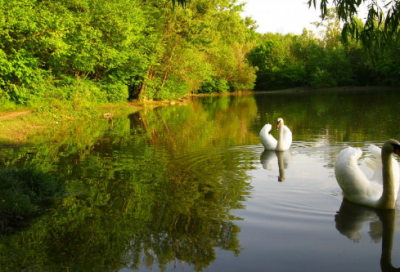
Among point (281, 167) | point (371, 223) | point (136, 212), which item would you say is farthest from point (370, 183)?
point (136, 212)

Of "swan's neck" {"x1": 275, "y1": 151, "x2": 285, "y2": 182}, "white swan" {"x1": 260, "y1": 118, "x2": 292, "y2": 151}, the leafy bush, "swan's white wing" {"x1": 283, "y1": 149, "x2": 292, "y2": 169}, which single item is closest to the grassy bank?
"white swan" {"x1": 260, "y1": 118, "x2": 292, "y2": 151}

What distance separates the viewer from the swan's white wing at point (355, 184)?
23.2 feet

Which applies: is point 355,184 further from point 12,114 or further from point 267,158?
point 12,114

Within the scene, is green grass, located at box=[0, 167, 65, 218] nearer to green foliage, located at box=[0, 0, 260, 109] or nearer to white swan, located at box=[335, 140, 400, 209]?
white swan, located at box=[335, 140, 400, 209]

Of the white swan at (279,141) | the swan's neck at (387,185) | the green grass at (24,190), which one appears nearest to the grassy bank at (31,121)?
the green grass at (24,190)

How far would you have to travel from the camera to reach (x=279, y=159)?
12.0 m

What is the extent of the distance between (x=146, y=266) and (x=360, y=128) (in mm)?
15449

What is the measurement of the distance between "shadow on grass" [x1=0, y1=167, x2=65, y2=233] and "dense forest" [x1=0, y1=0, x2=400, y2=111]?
469cm

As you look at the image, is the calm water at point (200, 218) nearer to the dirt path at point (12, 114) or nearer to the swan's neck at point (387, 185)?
the swan's neck at point (387, 185)

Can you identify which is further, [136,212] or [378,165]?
[378,165]

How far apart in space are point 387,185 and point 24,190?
A: 6196 mm

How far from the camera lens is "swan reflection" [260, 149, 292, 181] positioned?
1062 centimetres

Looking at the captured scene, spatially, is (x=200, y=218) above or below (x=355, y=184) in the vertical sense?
below

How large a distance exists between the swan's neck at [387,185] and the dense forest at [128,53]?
1.68 meters
